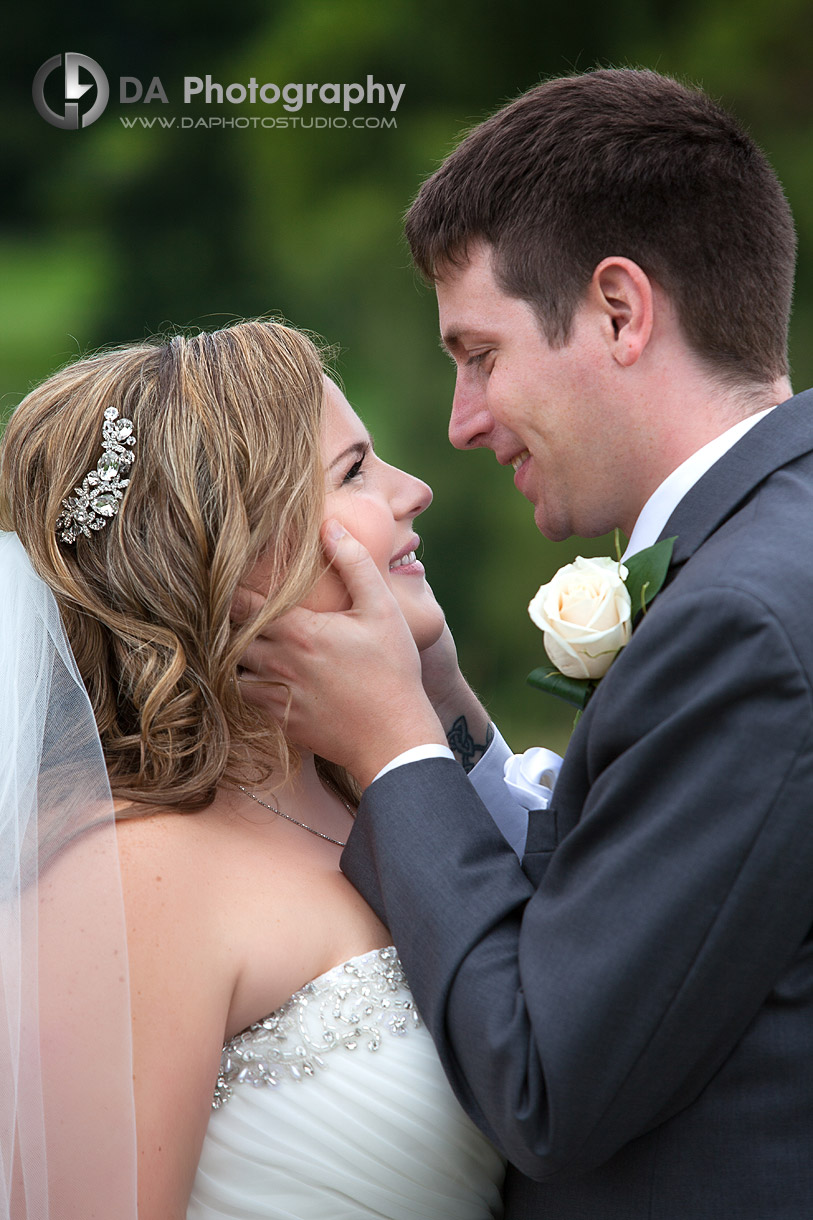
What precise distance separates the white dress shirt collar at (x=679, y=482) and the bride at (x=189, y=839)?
1.69 feet

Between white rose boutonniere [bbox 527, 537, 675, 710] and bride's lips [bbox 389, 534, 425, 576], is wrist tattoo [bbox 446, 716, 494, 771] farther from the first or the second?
white rose boutonniere [bbox 527, 537, 675, 710]

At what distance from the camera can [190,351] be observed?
2.16m

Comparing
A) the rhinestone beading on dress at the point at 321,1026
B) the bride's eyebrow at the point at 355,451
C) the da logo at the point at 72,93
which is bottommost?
the rhinestone beading on dress at the point at 321,1026

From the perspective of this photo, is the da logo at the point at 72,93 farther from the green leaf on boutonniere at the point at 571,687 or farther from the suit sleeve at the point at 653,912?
the suit sleeve at the point at 653,912

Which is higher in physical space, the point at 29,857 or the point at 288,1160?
the point at 29,857

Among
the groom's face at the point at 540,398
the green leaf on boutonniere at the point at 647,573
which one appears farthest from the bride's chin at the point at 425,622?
the green leaf on boutonniere at the point at 647,573

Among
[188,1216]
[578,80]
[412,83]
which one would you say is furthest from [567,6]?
[188,1216]

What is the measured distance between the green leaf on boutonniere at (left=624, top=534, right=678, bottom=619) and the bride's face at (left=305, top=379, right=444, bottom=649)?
1.92 feet

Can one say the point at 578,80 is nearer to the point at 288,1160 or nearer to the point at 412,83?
the point at 288,1160

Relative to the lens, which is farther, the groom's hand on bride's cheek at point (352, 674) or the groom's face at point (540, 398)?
Answer: the groom's face at point (540, 398)

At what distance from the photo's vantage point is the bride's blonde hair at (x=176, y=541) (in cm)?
199

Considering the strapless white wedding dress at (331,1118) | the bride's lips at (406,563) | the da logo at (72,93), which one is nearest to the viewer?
the strapless white wedding dress at (331,1118)

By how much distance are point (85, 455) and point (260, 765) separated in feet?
2.09

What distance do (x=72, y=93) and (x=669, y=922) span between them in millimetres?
4139
